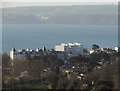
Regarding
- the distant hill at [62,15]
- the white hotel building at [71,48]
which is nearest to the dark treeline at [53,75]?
the white hotel building at [71,48]

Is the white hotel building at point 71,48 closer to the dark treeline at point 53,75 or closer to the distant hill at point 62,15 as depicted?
the dark treeline at point 53,75

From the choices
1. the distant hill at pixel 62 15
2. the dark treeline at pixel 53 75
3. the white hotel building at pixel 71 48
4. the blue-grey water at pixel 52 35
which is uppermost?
the distant hill at pixel 62 15

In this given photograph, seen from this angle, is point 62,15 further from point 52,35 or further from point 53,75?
point 53,75

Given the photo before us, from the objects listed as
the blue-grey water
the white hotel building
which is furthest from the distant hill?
the white hotel building

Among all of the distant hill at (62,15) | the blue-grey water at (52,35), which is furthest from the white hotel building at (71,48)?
the distant hill at (62,15)

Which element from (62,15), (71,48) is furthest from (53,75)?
(62,15)

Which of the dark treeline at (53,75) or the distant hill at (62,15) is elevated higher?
the distant hill at (62,15)
